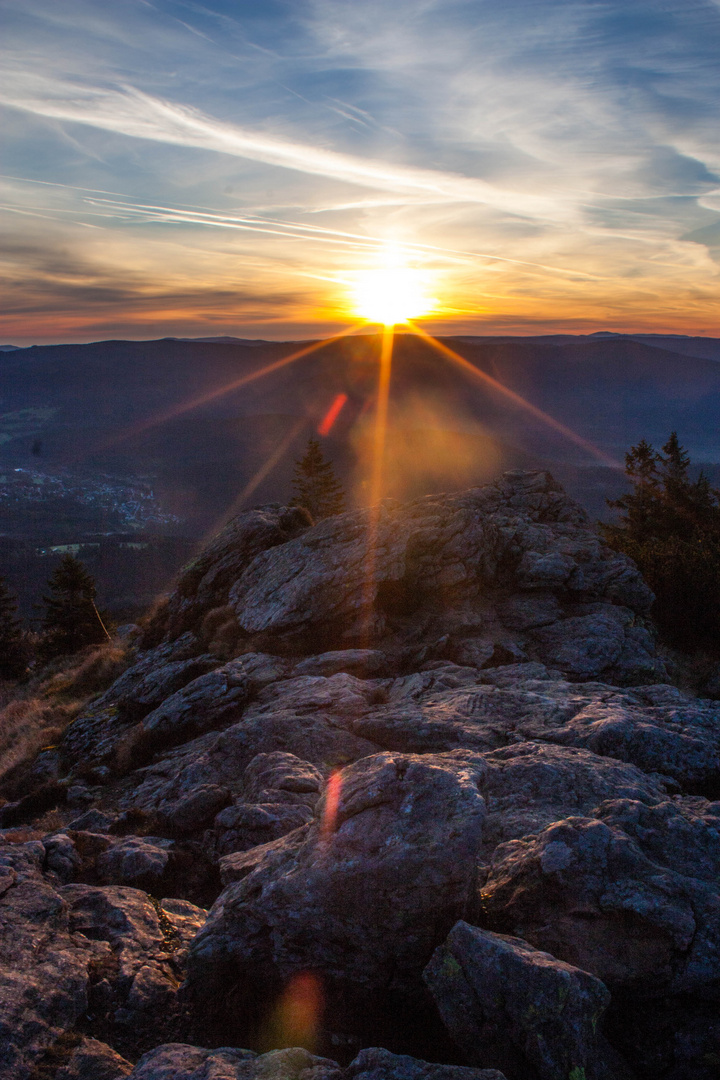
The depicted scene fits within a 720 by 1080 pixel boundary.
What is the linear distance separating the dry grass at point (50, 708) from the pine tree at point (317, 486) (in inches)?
1200

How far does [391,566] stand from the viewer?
22.3 metres

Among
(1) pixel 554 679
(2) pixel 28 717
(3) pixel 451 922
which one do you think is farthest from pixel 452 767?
(2) pixel 28 717

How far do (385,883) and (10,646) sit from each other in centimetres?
5708

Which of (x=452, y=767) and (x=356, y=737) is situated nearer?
(x=452, y=767)

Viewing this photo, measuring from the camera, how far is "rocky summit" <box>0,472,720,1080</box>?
21.8 feet

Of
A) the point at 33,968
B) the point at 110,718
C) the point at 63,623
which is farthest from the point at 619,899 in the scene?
the point at 63,623

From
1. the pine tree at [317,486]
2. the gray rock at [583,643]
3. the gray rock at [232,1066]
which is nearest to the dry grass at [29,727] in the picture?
the gray rock at [232,1066]

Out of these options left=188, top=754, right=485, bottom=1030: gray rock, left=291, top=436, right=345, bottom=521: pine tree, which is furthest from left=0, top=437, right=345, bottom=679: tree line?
left=188, top=754, right=485, bottom=1030: gray rock

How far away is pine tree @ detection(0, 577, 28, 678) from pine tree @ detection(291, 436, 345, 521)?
1144 inches

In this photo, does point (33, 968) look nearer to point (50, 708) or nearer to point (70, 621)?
point (50, 708)

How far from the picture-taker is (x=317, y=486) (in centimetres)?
6256

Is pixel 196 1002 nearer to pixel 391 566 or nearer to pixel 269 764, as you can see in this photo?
pixel 269 764

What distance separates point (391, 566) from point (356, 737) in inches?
349

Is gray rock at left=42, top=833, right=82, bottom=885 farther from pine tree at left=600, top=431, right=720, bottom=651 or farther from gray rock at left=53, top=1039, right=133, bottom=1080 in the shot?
pine tree at left=600, top=431, right=720, bottom=651
